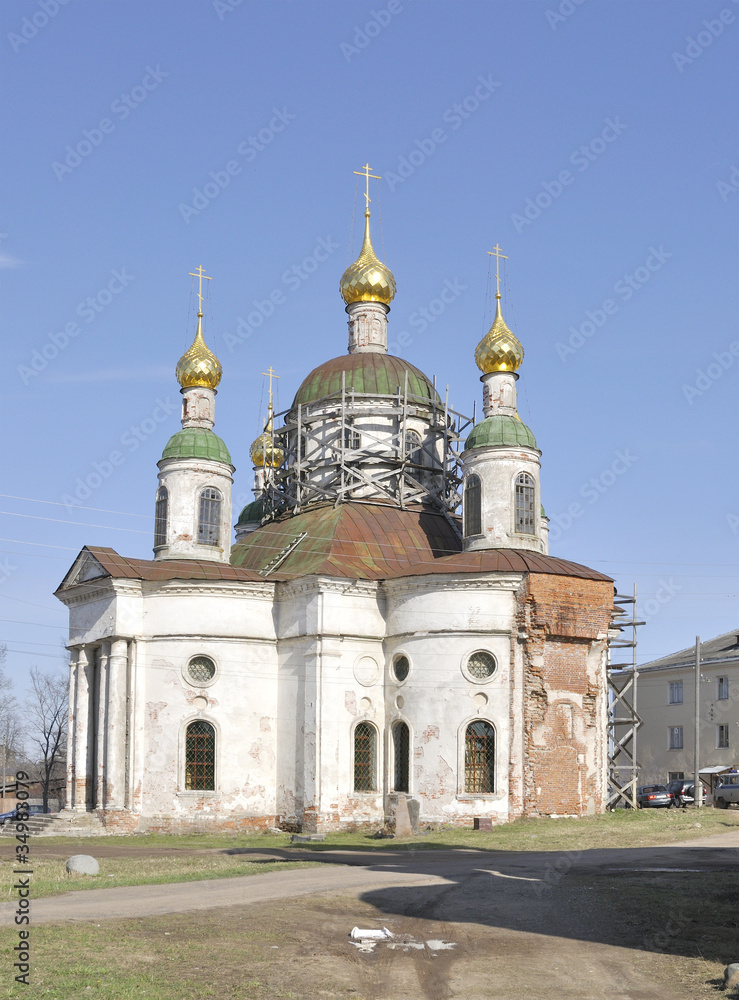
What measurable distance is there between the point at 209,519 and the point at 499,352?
34.5ft

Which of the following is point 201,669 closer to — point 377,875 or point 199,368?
point 199,368

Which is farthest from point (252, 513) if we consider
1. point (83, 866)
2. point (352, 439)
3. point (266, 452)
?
point (83, 866)

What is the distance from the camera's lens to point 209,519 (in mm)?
37781

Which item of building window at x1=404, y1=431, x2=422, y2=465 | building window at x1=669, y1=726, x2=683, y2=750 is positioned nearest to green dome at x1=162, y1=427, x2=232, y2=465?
building window at x1=404, y1=431, x2=422, y2=465

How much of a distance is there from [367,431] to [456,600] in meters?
9.35

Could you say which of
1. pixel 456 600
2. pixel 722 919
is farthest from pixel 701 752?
pixel 722 919

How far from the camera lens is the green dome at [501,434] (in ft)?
117

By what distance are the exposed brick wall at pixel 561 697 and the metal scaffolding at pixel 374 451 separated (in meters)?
7.73

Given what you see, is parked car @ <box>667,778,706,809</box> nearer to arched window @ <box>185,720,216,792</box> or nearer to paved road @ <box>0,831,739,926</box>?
paved road @ <box>0,831,739,926</box>

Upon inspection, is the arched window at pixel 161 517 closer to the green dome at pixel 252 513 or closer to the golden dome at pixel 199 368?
the golden dome at pixel 199 368

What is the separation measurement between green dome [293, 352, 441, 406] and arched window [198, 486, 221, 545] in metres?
5.64

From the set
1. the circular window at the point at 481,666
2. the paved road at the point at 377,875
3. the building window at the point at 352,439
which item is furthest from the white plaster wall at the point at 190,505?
the paved road at the point at 377,875

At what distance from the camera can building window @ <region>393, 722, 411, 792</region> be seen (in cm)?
3353

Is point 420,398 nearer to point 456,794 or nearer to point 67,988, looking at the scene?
point 456,794
